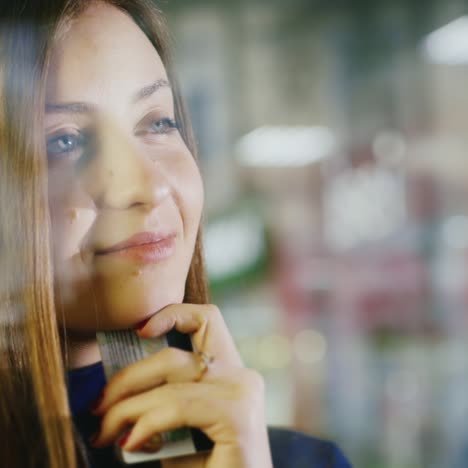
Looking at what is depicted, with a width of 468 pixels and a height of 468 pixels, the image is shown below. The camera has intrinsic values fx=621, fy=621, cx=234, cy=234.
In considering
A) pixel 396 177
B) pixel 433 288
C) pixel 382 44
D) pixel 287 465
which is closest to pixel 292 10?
pixel 382 44

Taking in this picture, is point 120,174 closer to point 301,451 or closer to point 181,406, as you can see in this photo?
point 181,406

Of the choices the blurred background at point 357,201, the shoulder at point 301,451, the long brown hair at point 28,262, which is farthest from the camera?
the blurred background at point 357,201

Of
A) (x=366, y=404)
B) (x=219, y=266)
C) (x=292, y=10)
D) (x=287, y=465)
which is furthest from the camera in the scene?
(x=366, y=404)

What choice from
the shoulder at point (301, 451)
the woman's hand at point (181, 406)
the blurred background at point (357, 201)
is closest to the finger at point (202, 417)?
the woman's hand at point (181, 406)

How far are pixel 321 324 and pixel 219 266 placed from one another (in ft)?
3.00

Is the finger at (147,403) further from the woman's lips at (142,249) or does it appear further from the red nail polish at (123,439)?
the woman's lips at (142,249)

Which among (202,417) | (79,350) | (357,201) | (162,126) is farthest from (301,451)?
(357,201)

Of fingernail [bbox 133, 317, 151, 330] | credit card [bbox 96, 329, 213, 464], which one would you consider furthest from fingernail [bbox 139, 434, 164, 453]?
fingernail [bbox 133, 317, 151, 330]

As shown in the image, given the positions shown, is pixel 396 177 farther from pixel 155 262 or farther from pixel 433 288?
pixel 155 262

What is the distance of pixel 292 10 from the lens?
1.63 meters

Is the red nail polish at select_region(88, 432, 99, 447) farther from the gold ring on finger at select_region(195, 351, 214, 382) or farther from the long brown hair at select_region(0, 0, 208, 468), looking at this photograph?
the gold ring on finger at select_region(195, 351, 214, 382)

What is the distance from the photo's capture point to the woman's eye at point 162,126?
0.63m

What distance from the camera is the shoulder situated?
2.32 feet

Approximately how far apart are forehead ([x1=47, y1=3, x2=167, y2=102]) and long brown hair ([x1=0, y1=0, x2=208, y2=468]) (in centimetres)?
1
